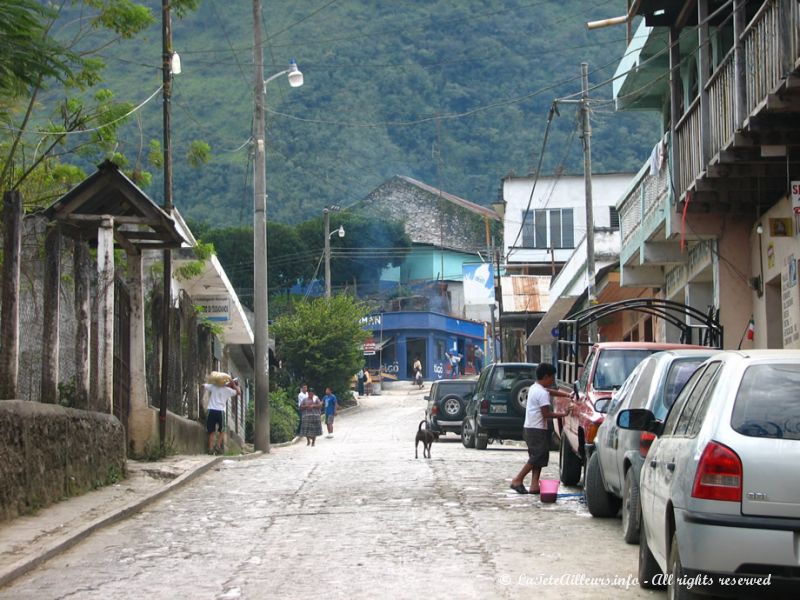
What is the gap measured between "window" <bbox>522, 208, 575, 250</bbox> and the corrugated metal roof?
838cm

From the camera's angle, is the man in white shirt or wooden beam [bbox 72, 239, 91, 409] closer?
the man in white shirt

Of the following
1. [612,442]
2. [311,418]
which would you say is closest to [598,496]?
[612,442]

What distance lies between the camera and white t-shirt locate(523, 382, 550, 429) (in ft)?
46.5

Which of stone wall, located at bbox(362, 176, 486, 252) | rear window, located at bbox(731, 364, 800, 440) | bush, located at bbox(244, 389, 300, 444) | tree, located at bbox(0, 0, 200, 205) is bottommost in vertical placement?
bush, located at bbox(244, 389, 300, 444)

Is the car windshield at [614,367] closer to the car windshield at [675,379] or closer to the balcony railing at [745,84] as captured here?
the balcony railing at [745,84]

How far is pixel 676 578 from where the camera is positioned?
6.46 metres

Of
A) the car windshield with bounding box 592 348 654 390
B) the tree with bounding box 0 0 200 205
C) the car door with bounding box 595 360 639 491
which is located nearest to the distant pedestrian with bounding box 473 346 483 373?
the tree with bounding box 0 0 200 205

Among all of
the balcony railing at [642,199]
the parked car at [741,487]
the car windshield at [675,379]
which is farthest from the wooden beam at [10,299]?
the balcony railing at [642,199]

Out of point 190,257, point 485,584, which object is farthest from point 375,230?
point 485,584

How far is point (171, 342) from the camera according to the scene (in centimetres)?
2269

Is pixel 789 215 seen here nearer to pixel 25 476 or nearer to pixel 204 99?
pixel 25 476

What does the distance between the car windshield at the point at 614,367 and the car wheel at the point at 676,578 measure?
303 inches

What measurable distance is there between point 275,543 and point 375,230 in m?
72.6

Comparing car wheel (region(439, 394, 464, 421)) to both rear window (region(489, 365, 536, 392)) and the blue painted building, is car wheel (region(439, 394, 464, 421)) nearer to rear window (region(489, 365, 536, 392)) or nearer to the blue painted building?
rear window (region(489, 365, 536, 392))
